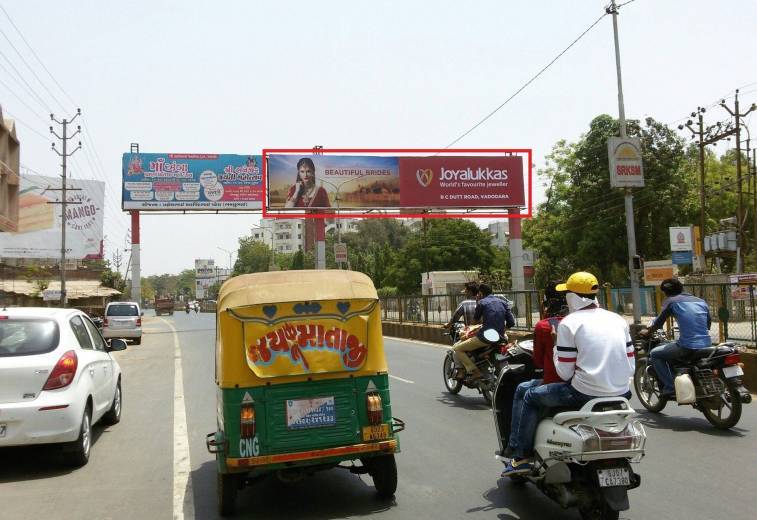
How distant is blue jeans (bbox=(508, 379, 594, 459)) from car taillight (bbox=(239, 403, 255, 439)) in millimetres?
1926

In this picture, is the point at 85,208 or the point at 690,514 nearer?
the point at 690,514

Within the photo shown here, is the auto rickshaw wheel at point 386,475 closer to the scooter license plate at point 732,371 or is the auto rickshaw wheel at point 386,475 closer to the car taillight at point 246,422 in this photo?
the car taillight at point 246,422

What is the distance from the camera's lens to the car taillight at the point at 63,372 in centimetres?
660

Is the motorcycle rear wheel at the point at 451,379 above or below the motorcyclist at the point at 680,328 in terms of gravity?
below

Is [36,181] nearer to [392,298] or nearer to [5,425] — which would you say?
[392,298]

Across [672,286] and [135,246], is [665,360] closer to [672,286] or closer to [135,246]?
[672,286]

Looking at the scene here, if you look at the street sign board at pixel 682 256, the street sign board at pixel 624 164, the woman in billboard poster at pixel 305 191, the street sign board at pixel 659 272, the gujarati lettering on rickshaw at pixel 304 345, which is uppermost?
the woman in billboard poster at pixel 305 191

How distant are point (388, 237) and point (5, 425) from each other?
10872cm

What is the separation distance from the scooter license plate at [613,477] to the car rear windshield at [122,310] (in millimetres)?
26709

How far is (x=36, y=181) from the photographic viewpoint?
51938 mm

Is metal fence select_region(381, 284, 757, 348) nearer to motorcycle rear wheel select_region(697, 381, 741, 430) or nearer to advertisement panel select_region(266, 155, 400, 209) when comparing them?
motorcycle rear wheel select_region(697, 381, 741, 430)

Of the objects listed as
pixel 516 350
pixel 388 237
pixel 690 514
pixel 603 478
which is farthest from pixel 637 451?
pixel 388 237

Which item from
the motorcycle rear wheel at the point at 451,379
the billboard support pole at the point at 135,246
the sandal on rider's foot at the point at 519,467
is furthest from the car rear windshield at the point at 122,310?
the sandal on rider's foot at the point at 519,467

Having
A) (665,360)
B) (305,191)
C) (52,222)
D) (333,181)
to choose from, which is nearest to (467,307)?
(665,360)
